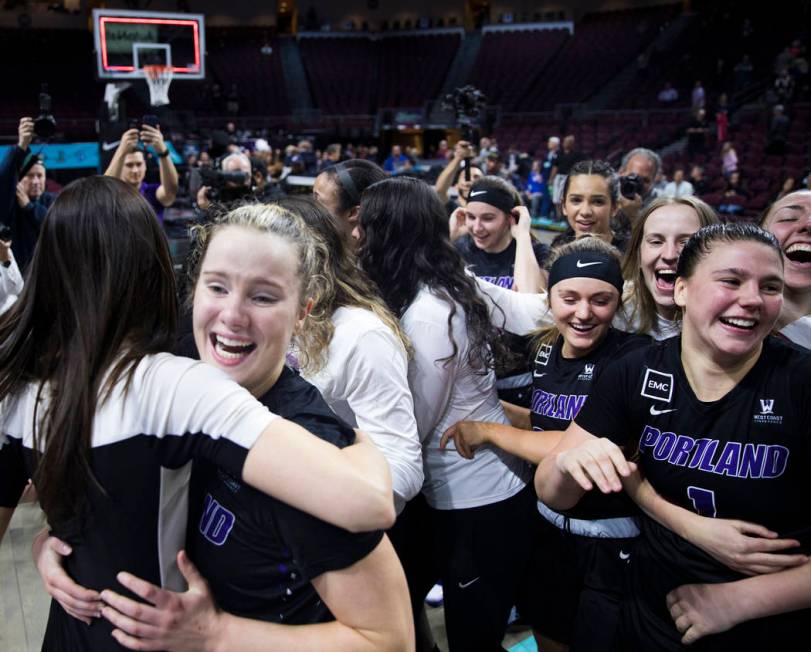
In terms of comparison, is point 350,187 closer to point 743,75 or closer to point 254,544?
point 254,544

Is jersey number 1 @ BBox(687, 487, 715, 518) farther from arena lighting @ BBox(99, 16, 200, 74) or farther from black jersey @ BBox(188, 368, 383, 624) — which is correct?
arena lighting @ BBox(99, 16, 200, 74)

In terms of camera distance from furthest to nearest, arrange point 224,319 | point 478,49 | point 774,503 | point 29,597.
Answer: point 478,49 → point 29,597 → point 774,503 → point 224,319

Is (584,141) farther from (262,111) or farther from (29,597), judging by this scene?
(29,597)

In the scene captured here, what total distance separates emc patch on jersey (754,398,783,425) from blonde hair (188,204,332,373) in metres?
0.95

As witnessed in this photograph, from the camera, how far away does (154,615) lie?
1.02 meters

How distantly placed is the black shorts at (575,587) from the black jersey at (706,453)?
0.14m

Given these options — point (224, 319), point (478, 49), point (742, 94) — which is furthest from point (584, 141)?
point (224, 319)

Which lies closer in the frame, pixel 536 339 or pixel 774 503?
pixel 774 503

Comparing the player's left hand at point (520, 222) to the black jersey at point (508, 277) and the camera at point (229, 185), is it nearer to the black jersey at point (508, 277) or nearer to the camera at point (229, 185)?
the black jersey at point (508, 277)

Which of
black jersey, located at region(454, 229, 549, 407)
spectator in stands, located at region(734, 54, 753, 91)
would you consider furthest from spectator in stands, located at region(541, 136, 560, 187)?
black jersey, located at region(454, 229, 549, 407)

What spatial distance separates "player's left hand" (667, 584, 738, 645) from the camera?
1367 mm

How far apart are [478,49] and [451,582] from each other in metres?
23.9

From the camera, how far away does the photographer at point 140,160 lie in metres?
3.85

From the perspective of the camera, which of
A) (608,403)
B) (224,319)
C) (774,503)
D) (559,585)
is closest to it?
(224,319)
